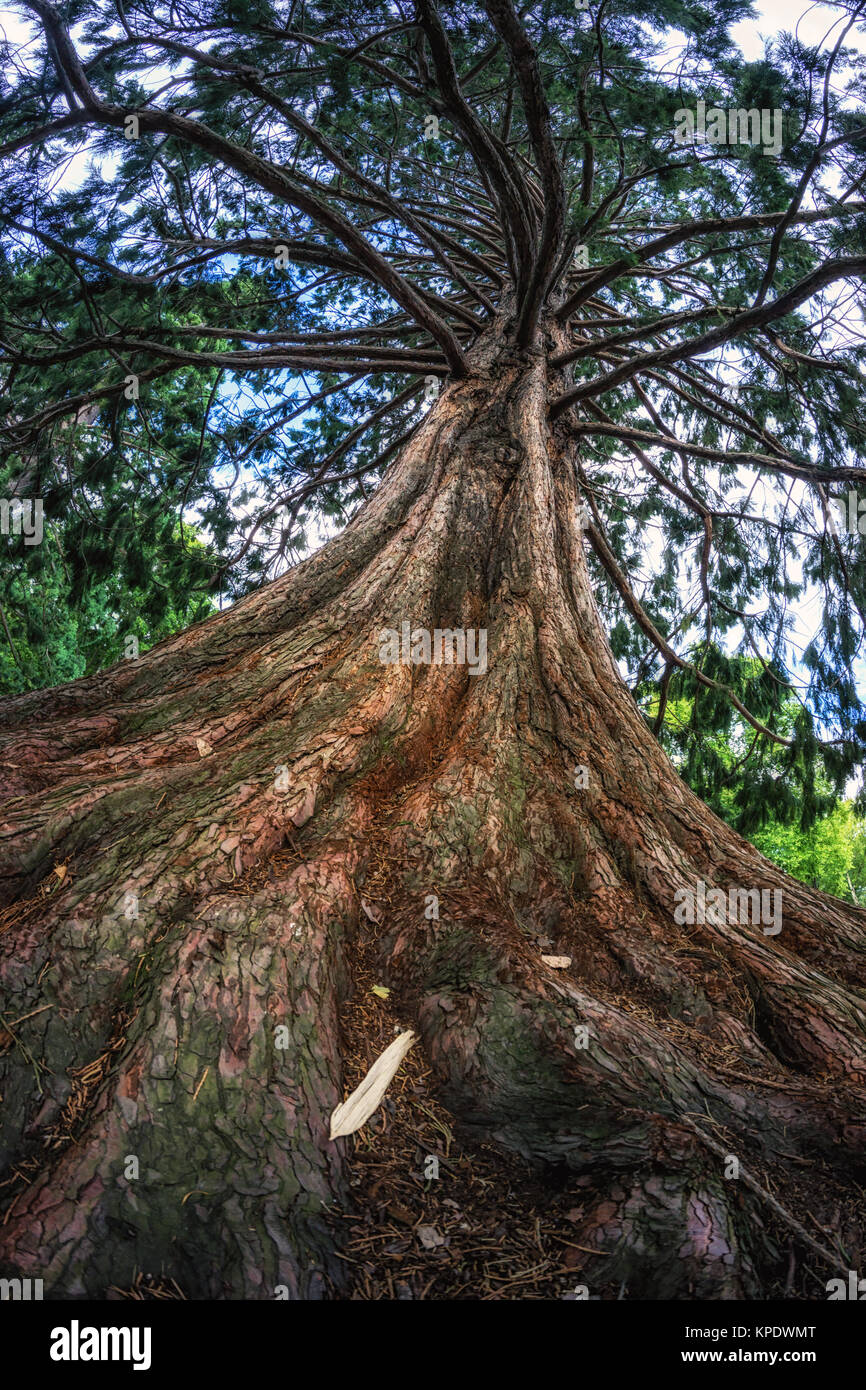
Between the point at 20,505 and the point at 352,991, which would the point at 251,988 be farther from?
the point at 20,505

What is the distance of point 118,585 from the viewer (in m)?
6.79

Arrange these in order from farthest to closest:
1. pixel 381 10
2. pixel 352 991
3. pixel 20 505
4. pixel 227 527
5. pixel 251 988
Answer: pixel 227 527
pixel 20 505
pixel 381 10
pixel 352 991
pixel 251 988

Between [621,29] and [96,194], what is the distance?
93.5 inches

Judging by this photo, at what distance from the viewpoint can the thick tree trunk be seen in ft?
5.29

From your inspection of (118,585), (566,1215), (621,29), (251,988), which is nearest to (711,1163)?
(566,1215)

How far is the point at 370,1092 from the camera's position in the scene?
1885mm
